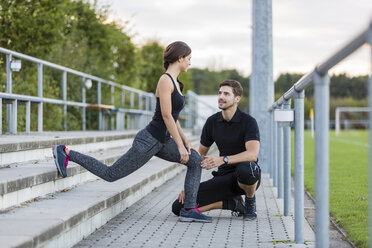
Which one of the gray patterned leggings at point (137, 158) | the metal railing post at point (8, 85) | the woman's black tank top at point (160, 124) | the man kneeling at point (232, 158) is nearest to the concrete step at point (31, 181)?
the gray patterned leggings at point (137, 158)

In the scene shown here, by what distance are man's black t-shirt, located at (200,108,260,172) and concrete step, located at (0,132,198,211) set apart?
1320 millimetres

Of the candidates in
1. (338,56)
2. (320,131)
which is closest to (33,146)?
(320,131)

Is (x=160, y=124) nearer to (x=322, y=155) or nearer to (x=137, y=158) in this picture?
(x=137, y=158)

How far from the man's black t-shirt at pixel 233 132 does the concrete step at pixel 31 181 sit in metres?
1.32

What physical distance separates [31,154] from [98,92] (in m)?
7.58

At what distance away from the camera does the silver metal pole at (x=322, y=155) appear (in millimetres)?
3264

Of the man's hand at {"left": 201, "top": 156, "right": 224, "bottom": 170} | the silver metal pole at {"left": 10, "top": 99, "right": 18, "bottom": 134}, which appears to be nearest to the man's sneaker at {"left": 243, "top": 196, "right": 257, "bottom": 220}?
the man's hand at {"left": 201, "top": 156, "right": 224, "bottom": 170}

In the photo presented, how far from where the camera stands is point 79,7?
1838cm

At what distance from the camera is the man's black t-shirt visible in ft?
17.6

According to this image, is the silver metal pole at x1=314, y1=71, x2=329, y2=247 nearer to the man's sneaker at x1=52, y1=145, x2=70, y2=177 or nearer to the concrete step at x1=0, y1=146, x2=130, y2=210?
the concrete step at x1=0, y1=146, x2=130, y2=210

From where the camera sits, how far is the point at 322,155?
3262 mm

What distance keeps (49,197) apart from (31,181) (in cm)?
32

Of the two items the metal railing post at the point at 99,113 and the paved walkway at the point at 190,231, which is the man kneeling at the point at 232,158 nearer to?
the paved walkway at the point at 190,231

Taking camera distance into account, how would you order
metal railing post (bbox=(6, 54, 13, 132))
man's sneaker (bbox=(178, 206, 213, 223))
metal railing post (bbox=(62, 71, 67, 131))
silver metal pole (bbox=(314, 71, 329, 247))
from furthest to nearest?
1. metal railing post (bbox=(62, 71, 67, 131))
2. metal railing post (bbox=(6, 54, 13, 132))
3. man's sneaker (bbox=(178, 206, 213, 223))
4. silver metal pole (bbox=(314, 71, 329, 247))
